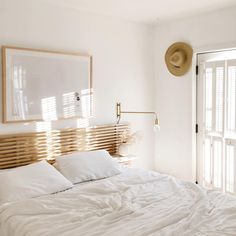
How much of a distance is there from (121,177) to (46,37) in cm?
174

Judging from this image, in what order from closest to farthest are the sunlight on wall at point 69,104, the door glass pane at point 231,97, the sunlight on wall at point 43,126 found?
the sunlight on wall at point 43,126 < the sunlight on wall at point 69,104 < the door glass pane at point 231,97

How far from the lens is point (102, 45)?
4.04 metres

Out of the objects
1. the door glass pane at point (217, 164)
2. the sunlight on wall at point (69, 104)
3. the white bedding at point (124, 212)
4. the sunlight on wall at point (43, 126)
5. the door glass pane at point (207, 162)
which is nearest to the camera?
the white bedding at point (124, 212)

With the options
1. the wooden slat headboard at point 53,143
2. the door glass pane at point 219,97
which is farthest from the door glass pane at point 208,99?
the wooden slat headboard at point 53,143

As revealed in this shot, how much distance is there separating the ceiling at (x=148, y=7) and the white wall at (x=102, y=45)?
153 mm

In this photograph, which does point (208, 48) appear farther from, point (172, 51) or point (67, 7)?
point (67, 7)

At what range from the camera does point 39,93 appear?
343 centimetres

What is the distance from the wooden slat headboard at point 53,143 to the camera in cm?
320

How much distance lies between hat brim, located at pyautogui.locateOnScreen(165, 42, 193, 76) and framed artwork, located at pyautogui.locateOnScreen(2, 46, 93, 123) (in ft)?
4.00

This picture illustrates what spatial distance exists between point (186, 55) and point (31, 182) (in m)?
2.62

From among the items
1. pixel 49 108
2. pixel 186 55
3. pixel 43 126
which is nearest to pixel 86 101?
pixel 49 108

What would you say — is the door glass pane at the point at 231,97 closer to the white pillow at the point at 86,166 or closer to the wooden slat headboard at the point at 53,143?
the wooden slat headboard at the point at 53,143

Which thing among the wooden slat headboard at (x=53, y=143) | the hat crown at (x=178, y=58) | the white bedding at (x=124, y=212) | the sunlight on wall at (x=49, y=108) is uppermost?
the hat crown at (x=178, y=58)

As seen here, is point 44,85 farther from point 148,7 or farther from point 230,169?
point 230,169
